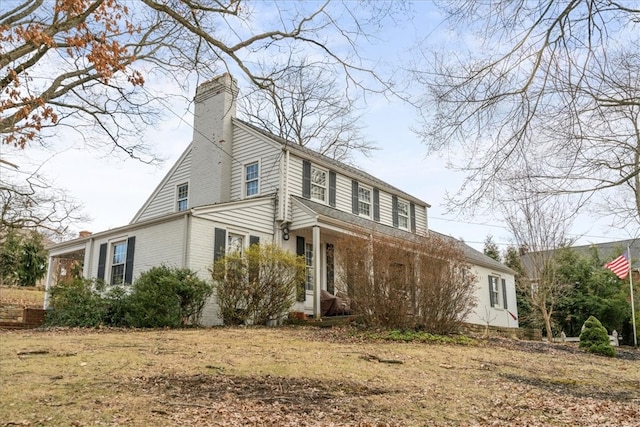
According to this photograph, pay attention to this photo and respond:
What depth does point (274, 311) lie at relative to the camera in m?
13.1

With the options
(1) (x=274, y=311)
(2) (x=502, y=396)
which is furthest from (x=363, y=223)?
(2) (x=502, y=396)

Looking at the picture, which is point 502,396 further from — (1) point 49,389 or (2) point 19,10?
(2) point 19,10

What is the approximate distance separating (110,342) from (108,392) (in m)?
3.54

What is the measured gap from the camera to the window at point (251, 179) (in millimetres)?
16950

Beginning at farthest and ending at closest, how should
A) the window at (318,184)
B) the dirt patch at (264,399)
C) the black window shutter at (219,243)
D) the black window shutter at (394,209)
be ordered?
the black window shutter at (394,209)
the window at (318,184)
the black window shutter at (219,243)
the dirt patch at (264,399)

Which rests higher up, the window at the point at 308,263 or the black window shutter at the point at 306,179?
the black window shutter at the point at 306,179

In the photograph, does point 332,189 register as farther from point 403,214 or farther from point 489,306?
point 489,306

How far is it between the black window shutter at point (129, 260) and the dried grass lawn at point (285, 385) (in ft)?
16.0

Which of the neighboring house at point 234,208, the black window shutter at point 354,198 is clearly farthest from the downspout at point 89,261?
the black window shutter at point 354,198

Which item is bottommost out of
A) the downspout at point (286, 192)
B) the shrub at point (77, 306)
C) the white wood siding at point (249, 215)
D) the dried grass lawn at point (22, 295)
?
the shrub at point (77, 306)

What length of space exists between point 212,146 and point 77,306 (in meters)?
7.45

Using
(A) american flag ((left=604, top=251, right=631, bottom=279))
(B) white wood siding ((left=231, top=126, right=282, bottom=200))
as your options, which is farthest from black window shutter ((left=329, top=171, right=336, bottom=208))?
(A) american flag ((left=604, top=251, right=631, bottom=279))

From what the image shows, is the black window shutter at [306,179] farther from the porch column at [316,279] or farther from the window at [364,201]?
the window at [364,201]

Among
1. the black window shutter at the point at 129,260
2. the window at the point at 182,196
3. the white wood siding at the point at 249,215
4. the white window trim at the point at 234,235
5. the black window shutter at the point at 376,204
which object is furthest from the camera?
the black window shutter at the point at 376,204
